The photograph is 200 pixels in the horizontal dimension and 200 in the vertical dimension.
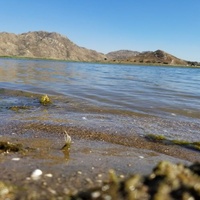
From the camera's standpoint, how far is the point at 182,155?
7578 millimetres

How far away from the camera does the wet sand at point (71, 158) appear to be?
4497mm

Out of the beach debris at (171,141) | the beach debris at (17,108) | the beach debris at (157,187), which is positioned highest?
the beach debris at (157,187)

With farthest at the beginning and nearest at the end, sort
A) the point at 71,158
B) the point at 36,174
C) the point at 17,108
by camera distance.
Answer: the point at 17,108 < the point at 71,158 < the point at 36,174

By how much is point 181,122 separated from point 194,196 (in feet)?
29.0

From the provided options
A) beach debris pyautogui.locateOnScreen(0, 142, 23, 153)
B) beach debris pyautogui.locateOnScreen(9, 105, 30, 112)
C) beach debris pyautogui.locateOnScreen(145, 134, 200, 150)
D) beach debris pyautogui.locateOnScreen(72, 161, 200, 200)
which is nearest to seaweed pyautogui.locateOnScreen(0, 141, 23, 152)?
beach debris pyautogui.locateOnScreen(0, 142, 23, 153)

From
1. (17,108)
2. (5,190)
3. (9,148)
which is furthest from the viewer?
(17,108)

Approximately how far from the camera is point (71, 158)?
6234 millimetres

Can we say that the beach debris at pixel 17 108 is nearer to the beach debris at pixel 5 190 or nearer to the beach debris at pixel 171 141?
the beach debris at pixel 171 141

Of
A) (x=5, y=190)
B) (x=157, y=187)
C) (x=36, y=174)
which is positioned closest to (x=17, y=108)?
(x=36, y=174)

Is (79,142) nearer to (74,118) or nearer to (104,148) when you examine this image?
(104,148)

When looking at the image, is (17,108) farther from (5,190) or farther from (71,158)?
(5,190)

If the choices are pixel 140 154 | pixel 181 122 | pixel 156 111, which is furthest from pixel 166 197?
pixel 156 111

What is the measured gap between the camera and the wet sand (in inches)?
177

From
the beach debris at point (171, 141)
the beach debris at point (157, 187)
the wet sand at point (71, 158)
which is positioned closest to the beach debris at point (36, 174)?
the wet sand at point (71, 158)
